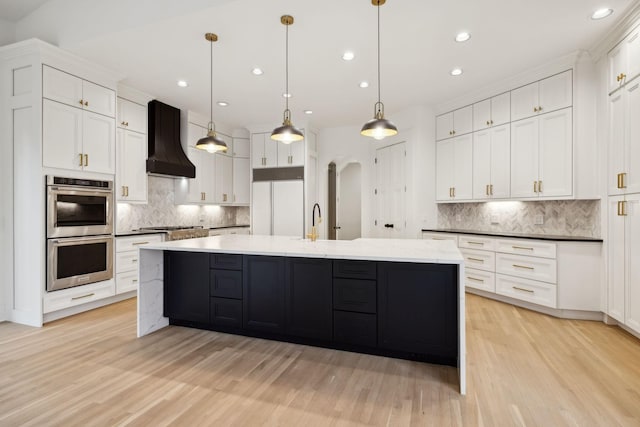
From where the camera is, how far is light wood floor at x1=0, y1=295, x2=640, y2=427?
72.8 inches

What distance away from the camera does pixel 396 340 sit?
2.46m

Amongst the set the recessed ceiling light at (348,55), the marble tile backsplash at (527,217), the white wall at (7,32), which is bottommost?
the marble tile backsplash at (527,217)

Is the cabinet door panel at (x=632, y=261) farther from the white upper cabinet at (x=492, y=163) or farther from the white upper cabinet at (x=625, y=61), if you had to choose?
the white upper cabinet at (x=492, y=163)

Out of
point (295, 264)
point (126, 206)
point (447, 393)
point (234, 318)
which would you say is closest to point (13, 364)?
point (234, 318)

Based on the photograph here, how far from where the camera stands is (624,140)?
3.05 meters

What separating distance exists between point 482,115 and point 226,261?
4076mm

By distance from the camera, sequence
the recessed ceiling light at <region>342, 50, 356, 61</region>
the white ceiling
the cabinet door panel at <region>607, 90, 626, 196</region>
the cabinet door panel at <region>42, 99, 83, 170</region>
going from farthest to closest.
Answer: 1. the recessed ceiling light at <region>342, 50, 356, 61</region>
2. the cabinet door panel at <region>42, 99, 83, 170</region>
3. the cabinet door panel at <region>607, 90, 626, 196</region>
4. the white ceiling

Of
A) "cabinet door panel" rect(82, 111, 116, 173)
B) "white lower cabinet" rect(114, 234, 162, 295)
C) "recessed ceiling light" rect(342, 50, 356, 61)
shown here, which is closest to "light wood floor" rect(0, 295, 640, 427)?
"white lower cabinet" rect(114, 234, 162, 295)

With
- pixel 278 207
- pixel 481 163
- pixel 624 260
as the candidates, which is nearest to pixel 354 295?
pixel 624 260

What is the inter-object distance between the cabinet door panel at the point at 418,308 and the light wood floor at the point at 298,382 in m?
0.20

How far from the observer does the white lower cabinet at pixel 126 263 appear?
413cm

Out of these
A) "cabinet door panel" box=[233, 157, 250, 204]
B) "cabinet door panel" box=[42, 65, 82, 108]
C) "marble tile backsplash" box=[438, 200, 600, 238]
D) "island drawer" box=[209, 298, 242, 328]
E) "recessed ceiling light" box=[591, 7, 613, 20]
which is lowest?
"island drawer" box=[209, 298, 242, 328]

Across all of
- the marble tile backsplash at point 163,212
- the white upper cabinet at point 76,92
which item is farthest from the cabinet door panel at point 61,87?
the marble tile backsplash at point 163,212

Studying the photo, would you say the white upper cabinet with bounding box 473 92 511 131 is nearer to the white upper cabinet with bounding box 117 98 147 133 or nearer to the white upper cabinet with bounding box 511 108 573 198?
the white upper cabinet with bounding box 511 108 573 198
